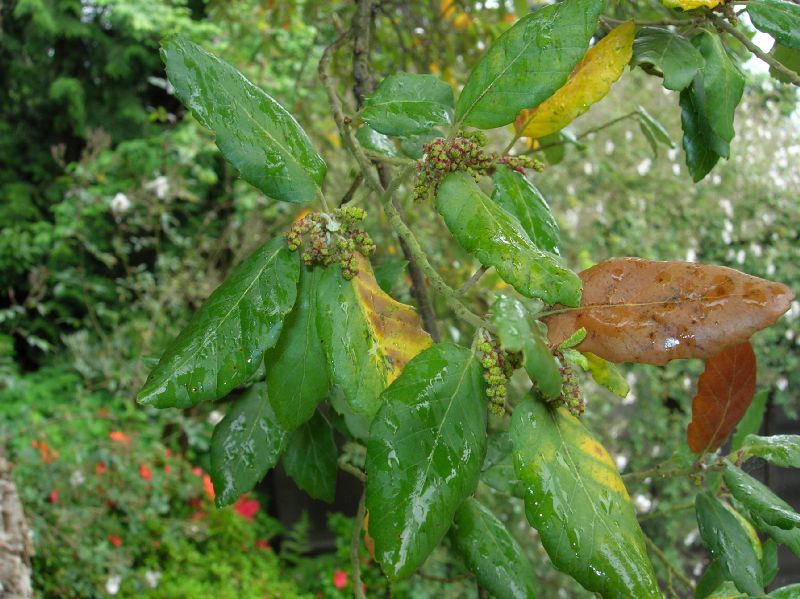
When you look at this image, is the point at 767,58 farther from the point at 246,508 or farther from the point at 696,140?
the point at 246,508

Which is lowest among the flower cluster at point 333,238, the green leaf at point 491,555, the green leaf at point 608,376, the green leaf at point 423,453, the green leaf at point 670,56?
the green leaf at point 491,555

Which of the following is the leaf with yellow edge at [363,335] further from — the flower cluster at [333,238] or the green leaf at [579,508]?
the green leaf at [579,508]

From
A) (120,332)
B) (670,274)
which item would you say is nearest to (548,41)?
(670,274)

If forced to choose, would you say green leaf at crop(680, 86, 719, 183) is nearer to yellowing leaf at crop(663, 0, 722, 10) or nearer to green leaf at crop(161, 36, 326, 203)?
yellowing leaf at crop(663, 0, 722, 10)

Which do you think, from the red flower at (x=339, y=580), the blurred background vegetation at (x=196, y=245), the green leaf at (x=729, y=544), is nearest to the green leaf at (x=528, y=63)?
the green leaf at (x=729, y=544)

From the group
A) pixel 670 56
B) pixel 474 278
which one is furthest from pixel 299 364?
pixel 670 56

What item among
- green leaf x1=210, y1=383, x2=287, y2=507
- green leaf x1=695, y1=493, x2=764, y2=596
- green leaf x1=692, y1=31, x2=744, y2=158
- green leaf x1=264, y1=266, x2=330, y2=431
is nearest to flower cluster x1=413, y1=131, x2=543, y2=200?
green leaf x1=264, y1=266, x2=330, y2=431

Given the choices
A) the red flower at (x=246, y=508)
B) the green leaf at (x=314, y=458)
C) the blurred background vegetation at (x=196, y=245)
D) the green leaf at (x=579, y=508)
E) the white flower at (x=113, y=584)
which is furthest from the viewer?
the red flower at (x=246, y=508)

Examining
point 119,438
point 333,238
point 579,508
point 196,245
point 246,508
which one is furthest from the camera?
point 196,245
